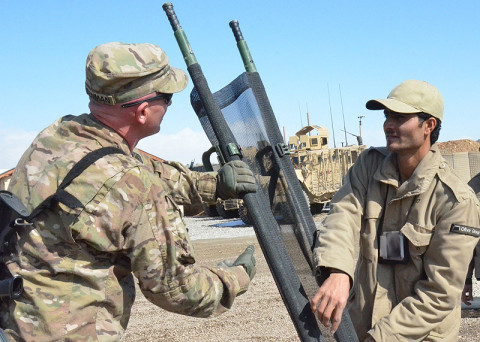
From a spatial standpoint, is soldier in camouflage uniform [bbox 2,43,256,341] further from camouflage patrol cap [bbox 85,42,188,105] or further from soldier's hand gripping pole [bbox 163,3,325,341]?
soldier's hand gripping pole [bbox 163,3,325,341]

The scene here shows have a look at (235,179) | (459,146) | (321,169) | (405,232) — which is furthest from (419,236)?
(459,146)

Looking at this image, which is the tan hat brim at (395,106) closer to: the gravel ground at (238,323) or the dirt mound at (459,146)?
the gravel ground at (238,323)

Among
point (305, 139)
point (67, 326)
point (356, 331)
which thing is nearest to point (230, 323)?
point (356, 331)

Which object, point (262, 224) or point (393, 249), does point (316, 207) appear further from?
point (262, 224)

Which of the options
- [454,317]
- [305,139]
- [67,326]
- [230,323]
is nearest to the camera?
[67,326]

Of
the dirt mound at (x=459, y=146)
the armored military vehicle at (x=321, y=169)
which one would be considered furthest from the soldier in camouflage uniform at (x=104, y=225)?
the dirt mound at (x=459, y=146)

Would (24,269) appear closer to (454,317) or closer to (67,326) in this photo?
(67,326)

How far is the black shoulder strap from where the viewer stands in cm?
226

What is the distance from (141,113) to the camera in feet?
8.15

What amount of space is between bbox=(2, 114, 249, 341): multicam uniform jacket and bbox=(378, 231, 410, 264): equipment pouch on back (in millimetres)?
1020

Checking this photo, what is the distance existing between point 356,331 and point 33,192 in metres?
1.60

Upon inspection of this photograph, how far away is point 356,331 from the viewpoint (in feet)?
10.4

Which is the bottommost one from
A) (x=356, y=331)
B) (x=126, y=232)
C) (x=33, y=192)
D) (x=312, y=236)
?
(x=356, y=331)

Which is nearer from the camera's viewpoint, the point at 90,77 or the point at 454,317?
the point at 90,77
